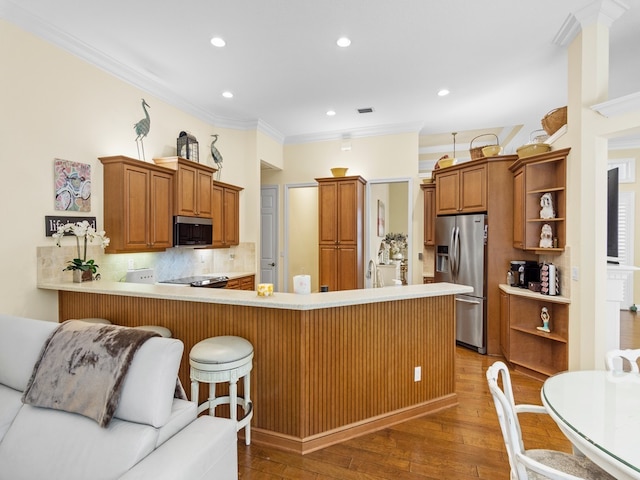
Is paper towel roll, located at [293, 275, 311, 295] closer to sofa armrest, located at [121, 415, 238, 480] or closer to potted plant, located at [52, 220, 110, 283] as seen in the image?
sofa armrest, located at [121, 415, 238, 480]

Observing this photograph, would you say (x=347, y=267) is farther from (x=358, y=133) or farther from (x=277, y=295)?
(x=277, y=295)

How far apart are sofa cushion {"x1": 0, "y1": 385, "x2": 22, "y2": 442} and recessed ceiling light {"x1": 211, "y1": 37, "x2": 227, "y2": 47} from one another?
3.09 metres

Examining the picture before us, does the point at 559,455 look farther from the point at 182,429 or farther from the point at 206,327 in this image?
the point at 206,327

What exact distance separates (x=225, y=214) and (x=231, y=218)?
0.17 meters

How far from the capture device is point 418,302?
256cm

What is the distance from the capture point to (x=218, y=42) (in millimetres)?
3152

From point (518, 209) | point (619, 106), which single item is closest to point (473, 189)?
point (518, 209)

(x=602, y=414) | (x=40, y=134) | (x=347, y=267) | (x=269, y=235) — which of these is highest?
(x=40, y=134)

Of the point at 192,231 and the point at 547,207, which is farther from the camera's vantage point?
the point at 192,231

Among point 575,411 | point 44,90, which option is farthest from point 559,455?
point 44,90

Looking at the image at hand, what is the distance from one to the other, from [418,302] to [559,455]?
1.23m

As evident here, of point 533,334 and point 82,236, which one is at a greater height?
point 82,236

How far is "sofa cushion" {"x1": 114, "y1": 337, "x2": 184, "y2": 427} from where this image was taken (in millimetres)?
1281

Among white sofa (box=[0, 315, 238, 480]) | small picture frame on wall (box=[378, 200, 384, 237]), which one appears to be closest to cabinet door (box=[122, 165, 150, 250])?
white sofa (box=[0, 315, 238, 480])
